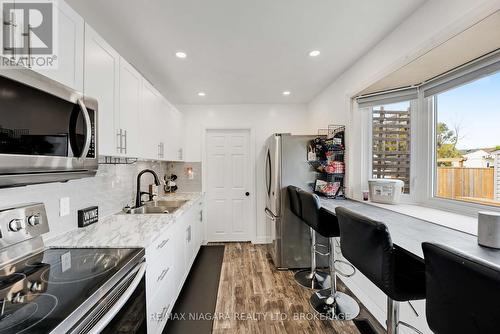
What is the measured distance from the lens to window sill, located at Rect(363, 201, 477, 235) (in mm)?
1386

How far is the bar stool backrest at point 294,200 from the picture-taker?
8.06 feet

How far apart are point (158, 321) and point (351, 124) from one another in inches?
101

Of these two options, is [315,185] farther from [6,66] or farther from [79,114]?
[6,66]

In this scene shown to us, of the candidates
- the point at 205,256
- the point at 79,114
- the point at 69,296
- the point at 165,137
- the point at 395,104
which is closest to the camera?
the point at 69,296

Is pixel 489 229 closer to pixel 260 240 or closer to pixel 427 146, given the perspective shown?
pixel 427 146

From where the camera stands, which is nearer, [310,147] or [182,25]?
[182,25]

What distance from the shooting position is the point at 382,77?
2004mm

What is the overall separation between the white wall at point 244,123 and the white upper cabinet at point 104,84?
2.20m

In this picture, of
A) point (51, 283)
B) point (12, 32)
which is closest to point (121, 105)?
point (12, 32)

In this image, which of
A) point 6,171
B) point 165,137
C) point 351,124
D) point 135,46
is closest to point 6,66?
point 6,171

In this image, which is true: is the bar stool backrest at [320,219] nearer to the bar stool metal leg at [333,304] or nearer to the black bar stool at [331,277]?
the black bar stool at [331,277]

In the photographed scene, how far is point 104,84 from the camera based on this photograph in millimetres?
1513

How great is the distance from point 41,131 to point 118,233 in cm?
80

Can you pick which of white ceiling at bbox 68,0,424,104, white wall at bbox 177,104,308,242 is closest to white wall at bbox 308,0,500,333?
white ceiling at bbox 68,0,424,104
